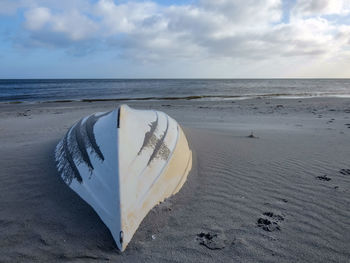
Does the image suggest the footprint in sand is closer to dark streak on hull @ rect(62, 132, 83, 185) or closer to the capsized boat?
the capsized boat

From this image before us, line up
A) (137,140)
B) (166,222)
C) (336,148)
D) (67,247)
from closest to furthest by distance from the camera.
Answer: (67,247) → (166,222) → (137,140) → (336,148)

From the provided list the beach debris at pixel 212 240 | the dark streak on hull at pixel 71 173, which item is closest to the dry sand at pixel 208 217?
the beach debris at pixel 212 240

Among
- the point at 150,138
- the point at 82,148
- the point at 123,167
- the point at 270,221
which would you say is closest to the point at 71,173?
the point at 82,148

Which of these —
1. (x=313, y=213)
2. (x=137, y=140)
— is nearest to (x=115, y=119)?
(x=137, y=140)

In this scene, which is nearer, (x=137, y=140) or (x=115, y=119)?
(x=137, y=140)

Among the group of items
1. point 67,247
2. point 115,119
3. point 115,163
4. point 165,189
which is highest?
point 115,119

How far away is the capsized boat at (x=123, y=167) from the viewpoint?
2609mm

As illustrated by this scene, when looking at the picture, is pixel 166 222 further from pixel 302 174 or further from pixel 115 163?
pixel 302 174

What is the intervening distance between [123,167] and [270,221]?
187 cm

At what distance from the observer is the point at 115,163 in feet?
9.76

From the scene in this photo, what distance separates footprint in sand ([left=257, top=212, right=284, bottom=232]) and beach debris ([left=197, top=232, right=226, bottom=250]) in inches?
21.3

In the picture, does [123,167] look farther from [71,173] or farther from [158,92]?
[158,92]

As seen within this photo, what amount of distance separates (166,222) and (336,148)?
5.08 meters

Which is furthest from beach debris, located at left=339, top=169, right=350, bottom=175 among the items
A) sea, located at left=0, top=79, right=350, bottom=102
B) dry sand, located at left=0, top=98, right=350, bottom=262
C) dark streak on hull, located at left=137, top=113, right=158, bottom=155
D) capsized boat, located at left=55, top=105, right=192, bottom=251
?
sea, located at left=0, top=79, right=350, bottom=102
